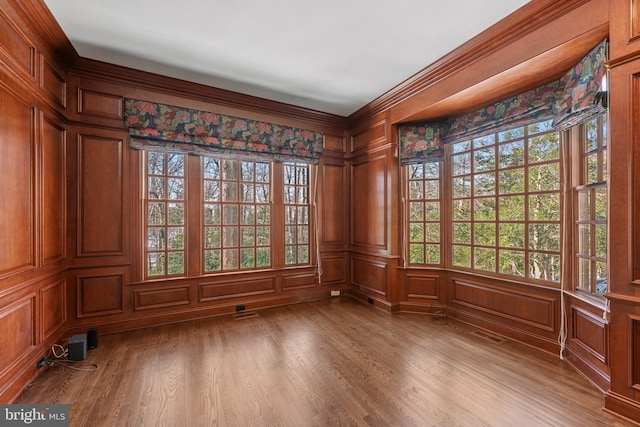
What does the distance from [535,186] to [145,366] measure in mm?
4099

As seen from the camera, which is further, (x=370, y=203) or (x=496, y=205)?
(x=370, y=203)

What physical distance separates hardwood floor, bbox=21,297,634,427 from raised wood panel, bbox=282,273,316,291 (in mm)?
986

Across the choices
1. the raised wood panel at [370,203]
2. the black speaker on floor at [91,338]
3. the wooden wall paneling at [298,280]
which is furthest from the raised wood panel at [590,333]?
the black speaker on floor at [91,338]

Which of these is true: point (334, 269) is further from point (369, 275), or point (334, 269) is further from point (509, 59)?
point (509, 59)

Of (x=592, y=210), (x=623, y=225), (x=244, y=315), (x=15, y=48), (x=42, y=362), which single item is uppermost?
(x=15, y=48)

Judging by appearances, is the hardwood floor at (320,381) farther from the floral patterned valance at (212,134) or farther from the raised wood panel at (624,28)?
the raised wood panel at (624,28)

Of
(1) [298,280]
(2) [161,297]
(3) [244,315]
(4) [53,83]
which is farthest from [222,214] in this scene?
(4) [53,83]

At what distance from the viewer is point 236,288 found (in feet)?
12.6

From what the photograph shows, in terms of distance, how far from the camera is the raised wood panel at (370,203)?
4.02 m

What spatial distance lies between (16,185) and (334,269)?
373cm

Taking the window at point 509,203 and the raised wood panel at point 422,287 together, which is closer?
the window at point 509,203

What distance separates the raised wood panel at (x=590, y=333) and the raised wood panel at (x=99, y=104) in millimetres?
4941

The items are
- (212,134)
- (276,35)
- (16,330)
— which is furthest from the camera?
(212,134)

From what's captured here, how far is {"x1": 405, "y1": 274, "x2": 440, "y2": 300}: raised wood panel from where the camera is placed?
3.75 m
